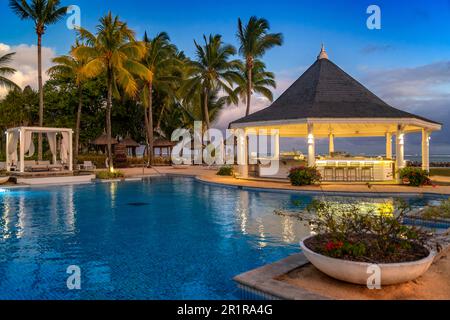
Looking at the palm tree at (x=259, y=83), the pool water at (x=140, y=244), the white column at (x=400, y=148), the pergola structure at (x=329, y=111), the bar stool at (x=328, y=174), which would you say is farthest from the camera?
the palm tree at (x=259, y=83)

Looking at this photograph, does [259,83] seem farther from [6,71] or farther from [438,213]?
[438,213]

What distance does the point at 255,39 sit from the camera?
2612 cm

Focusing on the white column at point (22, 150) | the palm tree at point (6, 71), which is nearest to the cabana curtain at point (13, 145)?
the white column at point (22, 150)

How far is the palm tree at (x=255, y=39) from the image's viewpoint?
85.7ft

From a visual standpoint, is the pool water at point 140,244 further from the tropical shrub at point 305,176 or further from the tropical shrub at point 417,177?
the tropical shrub at point 417,177

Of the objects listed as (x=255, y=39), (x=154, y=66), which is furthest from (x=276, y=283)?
(x=154, y=66)

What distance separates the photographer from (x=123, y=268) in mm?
5430

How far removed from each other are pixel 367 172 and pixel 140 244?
44.8ft

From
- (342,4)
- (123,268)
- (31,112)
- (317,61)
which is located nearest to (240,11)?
(317,61)

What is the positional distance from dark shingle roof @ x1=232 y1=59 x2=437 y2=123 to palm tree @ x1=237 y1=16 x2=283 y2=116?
20.8 feet

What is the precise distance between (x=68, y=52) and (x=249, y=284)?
3115cm

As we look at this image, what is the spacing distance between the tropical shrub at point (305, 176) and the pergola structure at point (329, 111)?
36.7 inches

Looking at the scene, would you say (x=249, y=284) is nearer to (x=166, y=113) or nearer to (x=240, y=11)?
(x=240, y=11)

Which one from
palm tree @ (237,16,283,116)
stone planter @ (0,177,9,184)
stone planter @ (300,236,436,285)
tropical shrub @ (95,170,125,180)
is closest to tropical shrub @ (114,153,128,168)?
tropical shrub @ (95,170,125,180)
